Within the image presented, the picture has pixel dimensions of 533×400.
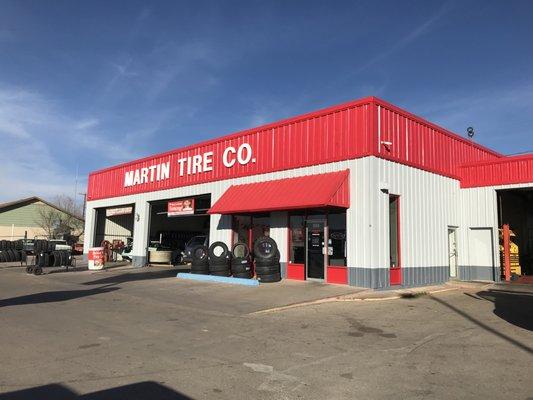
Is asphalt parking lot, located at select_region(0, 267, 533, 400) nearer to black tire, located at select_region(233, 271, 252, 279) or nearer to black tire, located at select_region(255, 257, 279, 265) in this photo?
black tire, located at select_region(255, 257, 279, 265)

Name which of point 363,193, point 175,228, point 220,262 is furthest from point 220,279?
point 175,228

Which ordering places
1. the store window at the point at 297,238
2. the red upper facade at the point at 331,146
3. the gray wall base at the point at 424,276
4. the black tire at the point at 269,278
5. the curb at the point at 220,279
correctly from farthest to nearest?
the store window at the point at 297,238, the black tire at the point at 269,278, the curb at the point at 220,279, the gray wall base at the point at 424,276, the red upper facade at the point at 331,146

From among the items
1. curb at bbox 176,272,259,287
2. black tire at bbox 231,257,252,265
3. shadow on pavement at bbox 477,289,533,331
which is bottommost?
shadow on pavement at bbox 477,289,533,331

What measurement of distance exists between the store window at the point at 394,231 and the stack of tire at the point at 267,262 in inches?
159

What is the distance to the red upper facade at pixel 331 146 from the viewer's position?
641 inches

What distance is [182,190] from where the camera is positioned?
24500 mm

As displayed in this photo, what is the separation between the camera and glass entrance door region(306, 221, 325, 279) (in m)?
16.9

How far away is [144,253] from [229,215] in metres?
8.51

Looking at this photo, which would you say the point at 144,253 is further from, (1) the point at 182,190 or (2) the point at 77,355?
(2) the point at 77,355

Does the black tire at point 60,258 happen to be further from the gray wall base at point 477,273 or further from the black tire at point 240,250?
the gray wall base at point 477,273

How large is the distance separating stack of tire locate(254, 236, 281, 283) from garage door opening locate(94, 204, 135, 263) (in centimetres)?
1599

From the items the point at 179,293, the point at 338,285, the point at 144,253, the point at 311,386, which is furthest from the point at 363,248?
the point at 144,253

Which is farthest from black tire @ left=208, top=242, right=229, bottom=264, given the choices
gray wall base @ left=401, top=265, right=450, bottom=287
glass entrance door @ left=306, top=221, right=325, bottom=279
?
gray wall base @ left=401, top=265, right=450, bottom=287

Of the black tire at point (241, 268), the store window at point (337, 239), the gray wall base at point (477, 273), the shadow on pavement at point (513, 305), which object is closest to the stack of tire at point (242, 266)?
the black tire at point (241, 268)
